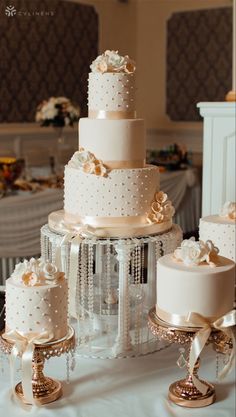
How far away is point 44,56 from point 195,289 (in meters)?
4.95

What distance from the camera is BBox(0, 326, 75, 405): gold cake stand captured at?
5.06 ft

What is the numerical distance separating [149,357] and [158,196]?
527 millimetres

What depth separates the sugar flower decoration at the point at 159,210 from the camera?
1.97 metres

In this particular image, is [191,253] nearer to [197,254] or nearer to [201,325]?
[197,254]

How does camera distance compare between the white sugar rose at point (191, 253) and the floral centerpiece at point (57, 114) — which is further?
the floral centerpiece at point (57, 114)

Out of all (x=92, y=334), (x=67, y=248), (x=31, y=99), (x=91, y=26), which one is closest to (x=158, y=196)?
(x=67, y=248)

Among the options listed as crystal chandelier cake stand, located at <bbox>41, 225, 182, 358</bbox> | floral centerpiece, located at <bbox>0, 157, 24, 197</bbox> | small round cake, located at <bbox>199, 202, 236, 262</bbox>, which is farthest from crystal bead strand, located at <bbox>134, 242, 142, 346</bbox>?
floral centerpiece, located at <bbox>0, 157, 24, 197</bbox>

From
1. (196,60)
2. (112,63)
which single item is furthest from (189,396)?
(196,60)

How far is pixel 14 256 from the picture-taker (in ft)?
12.8

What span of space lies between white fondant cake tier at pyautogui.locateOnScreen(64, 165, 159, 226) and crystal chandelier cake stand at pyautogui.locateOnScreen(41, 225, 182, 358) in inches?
3.1

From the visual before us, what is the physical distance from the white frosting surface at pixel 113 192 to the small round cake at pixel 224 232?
0.70 ft

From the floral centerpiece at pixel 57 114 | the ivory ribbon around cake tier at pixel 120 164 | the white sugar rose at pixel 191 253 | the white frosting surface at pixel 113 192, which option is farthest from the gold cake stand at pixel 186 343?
the floral centerpiece at pixel 57 114

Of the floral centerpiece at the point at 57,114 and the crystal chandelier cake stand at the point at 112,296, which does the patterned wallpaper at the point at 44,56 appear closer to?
the floral centerpiece at the point at 57,114

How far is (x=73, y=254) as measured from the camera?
1833 mm
